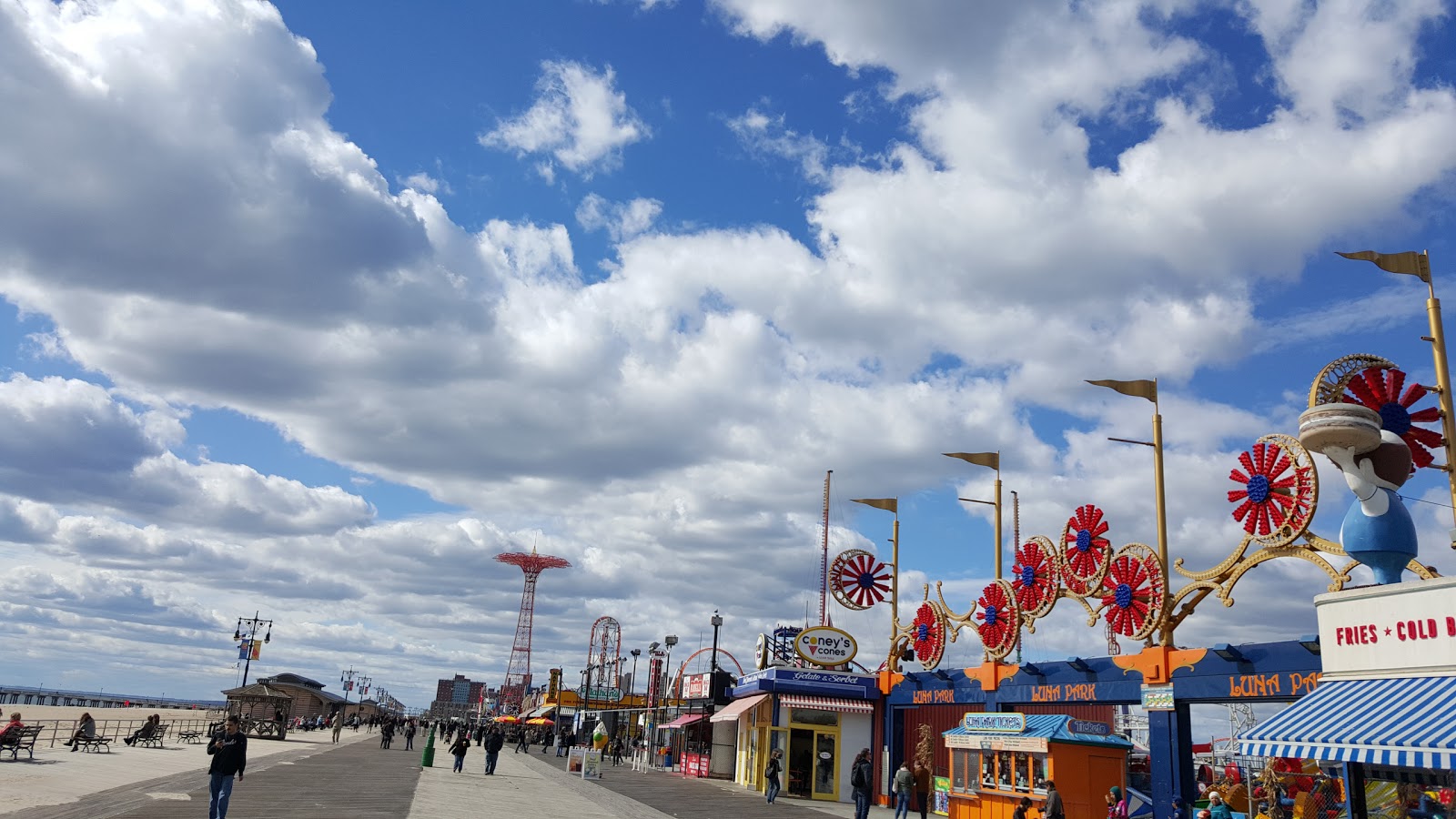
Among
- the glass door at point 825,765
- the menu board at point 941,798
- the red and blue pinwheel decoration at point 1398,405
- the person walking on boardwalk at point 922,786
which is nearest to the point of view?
the red and blue pinwheel decoration at point 1398,405

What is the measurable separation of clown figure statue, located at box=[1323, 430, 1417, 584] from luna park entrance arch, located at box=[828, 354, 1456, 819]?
27 millimetres

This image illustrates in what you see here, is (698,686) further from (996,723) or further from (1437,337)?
(1437,337)

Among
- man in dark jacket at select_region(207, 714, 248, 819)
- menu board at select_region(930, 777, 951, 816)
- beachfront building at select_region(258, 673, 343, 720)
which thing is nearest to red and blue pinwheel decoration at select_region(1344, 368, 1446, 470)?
menu board at select_region(930, 777, 951, 816)

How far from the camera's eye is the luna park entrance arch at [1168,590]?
597 inches

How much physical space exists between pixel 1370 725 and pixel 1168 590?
11.4 metres

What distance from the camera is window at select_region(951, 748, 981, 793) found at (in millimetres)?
24141

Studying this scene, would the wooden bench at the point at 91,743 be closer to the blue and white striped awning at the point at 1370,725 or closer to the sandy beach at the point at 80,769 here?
the sandy beach at the point at 80,769

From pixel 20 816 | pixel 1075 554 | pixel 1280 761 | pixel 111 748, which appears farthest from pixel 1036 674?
pixel 111 748

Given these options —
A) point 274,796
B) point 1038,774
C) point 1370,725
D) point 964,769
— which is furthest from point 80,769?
point 1370,725

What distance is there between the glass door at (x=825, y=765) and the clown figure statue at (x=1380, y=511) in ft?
76.6

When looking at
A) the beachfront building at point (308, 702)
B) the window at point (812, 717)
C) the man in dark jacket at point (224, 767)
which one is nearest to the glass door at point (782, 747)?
the window at point (812, 717)

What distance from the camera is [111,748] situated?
1400 inches

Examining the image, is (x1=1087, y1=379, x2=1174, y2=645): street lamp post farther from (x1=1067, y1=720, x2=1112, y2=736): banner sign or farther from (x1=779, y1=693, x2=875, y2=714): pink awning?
(x1=779, y1=693, x2=875, y2=714): pink awning

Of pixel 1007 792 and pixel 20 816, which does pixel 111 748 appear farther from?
pixel 1007 792
